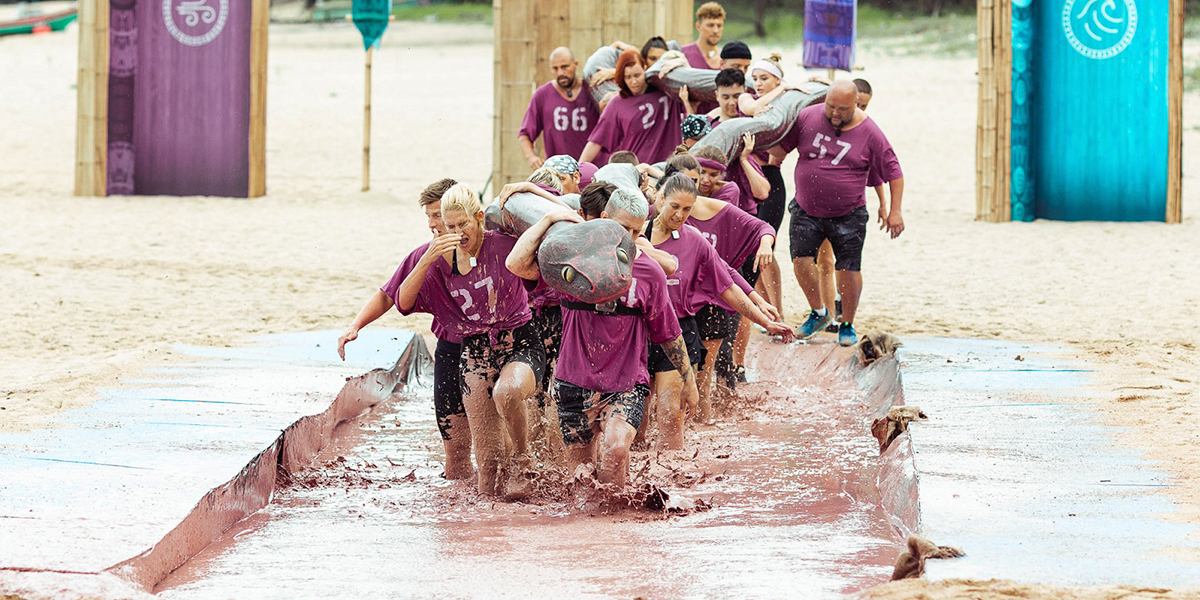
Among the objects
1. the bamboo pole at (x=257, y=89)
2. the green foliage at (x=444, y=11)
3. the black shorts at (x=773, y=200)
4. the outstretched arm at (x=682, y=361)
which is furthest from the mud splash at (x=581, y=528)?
the green foliage at (x=444, y=11)

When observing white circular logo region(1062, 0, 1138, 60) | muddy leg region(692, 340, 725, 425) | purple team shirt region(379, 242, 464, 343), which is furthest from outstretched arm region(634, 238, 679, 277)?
white circular logo region(1062, 0, 1138, 60)

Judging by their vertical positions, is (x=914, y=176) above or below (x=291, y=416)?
above

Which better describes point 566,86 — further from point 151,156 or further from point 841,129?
point 151,156

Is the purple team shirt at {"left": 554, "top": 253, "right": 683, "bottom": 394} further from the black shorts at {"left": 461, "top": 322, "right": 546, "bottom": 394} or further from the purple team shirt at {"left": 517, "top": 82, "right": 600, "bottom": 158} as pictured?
the purple team shirt at {"left": 517, "top": 82, "right": 600, "bottom": 158}

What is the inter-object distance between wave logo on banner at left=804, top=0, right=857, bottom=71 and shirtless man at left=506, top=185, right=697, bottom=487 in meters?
9.78

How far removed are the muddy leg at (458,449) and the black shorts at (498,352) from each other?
35 cm

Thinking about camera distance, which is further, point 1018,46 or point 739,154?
point 1018,46

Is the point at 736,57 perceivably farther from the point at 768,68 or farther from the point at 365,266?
the point at 365,266

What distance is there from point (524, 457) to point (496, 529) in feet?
2.20

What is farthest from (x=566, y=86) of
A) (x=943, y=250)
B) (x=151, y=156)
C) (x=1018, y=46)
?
(x=151, y=156)

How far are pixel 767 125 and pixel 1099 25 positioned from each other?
7318 mm

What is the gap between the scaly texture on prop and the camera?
8070mm

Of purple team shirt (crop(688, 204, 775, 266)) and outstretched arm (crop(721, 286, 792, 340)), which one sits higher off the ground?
purple team shirt (crop(688, 204, 775, 266))

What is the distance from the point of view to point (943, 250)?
13.4 m
